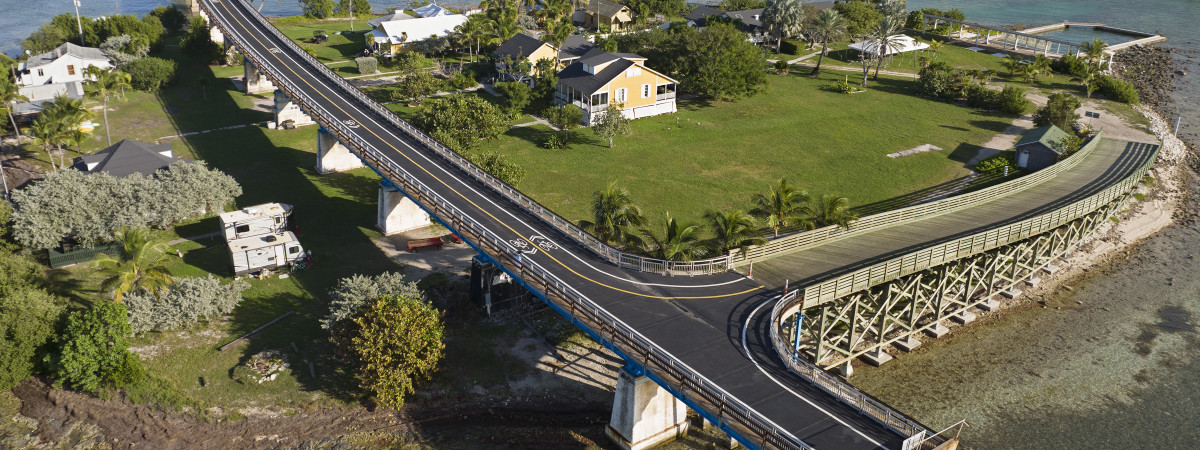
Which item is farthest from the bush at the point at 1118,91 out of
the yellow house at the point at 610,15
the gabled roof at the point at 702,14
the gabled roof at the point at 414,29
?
the gabled roof at the point at 414,29

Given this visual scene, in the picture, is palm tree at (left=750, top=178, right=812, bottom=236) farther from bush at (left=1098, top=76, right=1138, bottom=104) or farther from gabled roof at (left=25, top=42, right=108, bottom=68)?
gabled roof at (left=25, top=42, right=108, bottom=68)

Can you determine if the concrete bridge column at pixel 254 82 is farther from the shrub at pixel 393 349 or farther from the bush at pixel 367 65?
the shrub at pixel 393 349

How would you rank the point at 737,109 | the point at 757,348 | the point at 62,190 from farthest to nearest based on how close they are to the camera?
1. the point at 737,109
2. the point at 62,190
3. the point at 757,348

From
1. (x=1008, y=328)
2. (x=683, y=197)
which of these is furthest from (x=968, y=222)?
(x=683, y=197)

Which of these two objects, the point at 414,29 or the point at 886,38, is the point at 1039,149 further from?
the point at 414,29

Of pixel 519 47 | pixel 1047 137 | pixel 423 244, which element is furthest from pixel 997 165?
pixel 519 47

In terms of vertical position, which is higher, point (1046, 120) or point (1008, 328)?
point (1046, 120)

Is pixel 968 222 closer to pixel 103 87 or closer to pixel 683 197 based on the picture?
pixel 683 197
